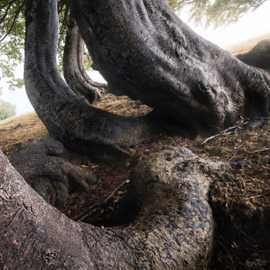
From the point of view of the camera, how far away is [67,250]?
1481mm

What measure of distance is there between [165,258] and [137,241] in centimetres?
19

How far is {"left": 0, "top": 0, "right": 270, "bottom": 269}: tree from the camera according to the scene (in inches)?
58.7

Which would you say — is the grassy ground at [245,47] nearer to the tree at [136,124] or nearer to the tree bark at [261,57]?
the tree bark at [261,57]

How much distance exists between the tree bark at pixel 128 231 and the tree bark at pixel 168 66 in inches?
47.7

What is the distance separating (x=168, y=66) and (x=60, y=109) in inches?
62.1

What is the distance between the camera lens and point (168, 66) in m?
3.23

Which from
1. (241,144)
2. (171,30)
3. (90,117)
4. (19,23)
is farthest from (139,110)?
(19,23)

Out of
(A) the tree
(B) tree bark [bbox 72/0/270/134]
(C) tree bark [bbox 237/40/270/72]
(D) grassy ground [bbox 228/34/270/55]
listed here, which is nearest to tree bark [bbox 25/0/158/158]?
(A) the tree

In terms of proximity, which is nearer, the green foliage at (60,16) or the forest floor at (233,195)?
the forest floor at (233,195)

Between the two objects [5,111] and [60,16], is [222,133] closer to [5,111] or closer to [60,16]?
[60,16]

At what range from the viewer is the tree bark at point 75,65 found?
6341 millimetres

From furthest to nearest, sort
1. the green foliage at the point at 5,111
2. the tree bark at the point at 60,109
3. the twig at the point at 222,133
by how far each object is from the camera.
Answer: the green foliage at the point at 5,111 → the tree bark at the point at 60,109 → the twig at the point at 222,133

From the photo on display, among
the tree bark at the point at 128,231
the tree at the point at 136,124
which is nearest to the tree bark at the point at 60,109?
the tree at the point at 136,124

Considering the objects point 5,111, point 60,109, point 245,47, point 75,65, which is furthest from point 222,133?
point 5,111
